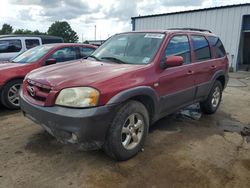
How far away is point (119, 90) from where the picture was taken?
3199 millimetres

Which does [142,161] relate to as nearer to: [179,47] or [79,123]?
[79,123]

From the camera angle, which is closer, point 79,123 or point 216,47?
point 79,123

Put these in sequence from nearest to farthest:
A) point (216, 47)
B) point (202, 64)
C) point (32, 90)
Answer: point (32, 90) < point (202, 64) < point (216, 47)

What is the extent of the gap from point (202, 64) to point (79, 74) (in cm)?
259

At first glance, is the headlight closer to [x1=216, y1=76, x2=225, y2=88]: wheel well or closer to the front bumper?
the front bumper

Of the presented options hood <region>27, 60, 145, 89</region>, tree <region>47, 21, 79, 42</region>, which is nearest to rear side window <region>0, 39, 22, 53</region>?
hood <region>27, 60, 145, 89</region>

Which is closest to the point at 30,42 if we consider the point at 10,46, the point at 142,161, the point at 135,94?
the point at 10,46

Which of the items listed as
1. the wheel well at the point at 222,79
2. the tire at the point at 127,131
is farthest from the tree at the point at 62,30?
the tire at the point at 127,131

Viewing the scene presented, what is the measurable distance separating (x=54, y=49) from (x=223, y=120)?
4.21 meters

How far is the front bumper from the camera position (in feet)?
9.61

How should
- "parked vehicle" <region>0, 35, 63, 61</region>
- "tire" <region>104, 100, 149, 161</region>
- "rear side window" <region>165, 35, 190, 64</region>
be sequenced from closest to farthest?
"tire" <region>104, 100, 149, 161</region>, "rear side window" <region>165, 35, 190, 64</region>, "parked vehicle" <region>0, 35, 63, 61</region>

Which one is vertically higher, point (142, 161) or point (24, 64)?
point (24, 64)

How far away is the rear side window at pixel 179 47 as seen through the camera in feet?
13.6

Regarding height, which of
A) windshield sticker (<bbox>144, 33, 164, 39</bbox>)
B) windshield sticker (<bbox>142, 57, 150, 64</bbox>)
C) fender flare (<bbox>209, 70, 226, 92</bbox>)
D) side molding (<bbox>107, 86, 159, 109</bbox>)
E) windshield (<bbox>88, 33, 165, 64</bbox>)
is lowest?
fender flare (<bbox>209, 70, 226, 92</bbox>)
